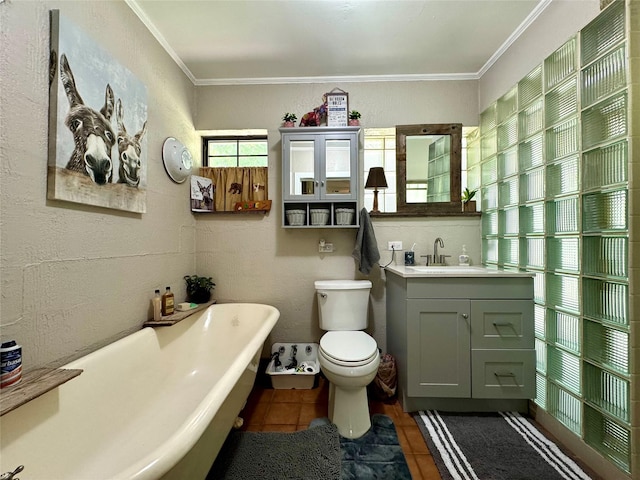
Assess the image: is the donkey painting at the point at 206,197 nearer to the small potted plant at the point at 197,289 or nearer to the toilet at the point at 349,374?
the small potted plant at the point at 197,289

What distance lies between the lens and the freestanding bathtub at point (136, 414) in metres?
0.79

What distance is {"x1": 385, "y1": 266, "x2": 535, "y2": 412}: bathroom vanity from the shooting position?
165 cm

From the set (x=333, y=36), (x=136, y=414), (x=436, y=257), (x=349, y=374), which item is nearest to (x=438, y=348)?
(x=349, y=374)

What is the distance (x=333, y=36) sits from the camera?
5.90ft

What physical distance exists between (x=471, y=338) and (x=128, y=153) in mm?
2315

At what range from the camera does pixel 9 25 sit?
3.12ft

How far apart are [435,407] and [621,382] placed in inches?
36.8

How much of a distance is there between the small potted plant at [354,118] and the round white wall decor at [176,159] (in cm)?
133

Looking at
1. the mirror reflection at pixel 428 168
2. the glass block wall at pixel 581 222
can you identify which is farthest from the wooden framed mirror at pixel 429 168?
the glass block wall at pixel 581 222

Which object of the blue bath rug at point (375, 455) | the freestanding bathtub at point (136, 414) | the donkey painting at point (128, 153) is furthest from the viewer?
the donkey painting at point (128, 153)

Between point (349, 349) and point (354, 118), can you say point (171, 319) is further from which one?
point (354, 118)

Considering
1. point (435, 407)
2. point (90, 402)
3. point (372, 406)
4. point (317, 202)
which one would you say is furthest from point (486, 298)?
point (90, 402)

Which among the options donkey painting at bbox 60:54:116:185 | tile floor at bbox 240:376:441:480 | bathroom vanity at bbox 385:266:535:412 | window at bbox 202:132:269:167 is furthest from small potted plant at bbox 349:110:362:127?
tile floor at bbox 240:376:441:480

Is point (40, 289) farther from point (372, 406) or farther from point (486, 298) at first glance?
point (486, 298)
